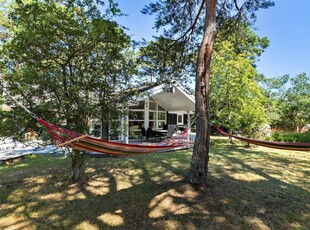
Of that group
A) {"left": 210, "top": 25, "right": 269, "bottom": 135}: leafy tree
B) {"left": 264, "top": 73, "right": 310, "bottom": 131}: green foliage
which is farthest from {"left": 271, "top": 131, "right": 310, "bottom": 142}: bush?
{"left": 264, "top": 73, "right": 310, "bottom": 131}: green foliage

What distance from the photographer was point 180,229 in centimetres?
269

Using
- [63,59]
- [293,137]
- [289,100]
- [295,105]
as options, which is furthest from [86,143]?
[289,100]

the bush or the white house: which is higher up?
the white house

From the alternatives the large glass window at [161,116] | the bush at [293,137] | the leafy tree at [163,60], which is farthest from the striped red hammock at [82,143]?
the bush at [293,137]

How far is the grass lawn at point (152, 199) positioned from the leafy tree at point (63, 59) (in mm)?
960

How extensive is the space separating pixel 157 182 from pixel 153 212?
1.22 m

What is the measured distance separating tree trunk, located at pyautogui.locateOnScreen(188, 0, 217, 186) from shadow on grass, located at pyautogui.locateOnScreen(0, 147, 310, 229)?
31cm

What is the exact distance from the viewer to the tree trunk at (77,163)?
163 inches

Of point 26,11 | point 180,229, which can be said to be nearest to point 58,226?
point 180,229

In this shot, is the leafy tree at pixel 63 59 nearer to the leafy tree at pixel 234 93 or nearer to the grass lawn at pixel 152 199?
the grass lawn at pixel 152 199

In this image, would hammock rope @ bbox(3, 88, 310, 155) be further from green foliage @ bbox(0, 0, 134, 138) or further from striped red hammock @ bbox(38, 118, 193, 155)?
green foliage @ bbox(0, 0, 134, 138)

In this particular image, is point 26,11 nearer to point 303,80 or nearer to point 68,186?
point 68,186

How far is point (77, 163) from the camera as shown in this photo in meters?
4.34

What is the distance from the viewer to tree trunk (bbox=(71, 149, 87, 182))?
4144mm
